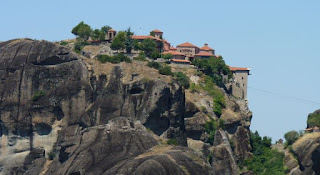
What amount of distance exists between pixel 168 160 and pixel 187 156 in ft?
9.58

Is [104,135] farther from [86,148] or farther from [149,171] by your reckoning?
[149,171]

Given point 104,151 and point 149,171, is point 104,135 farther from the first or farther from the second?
point 149,171

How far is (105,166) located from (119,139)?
8.10 m

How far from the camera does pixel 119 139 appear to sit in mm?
199125

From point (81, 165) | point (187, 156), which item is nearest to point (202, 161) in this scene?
point (187, 156)

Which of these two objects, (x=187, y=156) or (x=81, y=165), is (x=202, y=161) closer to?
(x=187, y=156)

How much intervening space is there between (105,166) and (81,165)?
3.39 metres

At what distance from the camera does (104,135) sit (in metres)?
200

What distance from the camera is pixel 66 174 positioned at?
195 meters

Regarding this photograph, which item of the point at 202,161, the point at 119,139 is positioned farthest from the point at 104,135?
the point at 202,161

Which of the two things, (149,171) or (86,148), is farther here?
(86,148)

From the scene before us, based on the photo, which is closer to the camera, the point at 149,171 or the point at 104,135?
the point at 149,171

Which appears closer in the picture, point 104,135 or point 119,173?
point 119,173

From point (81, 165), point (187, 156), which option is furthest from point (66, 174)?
point (187, 156)
